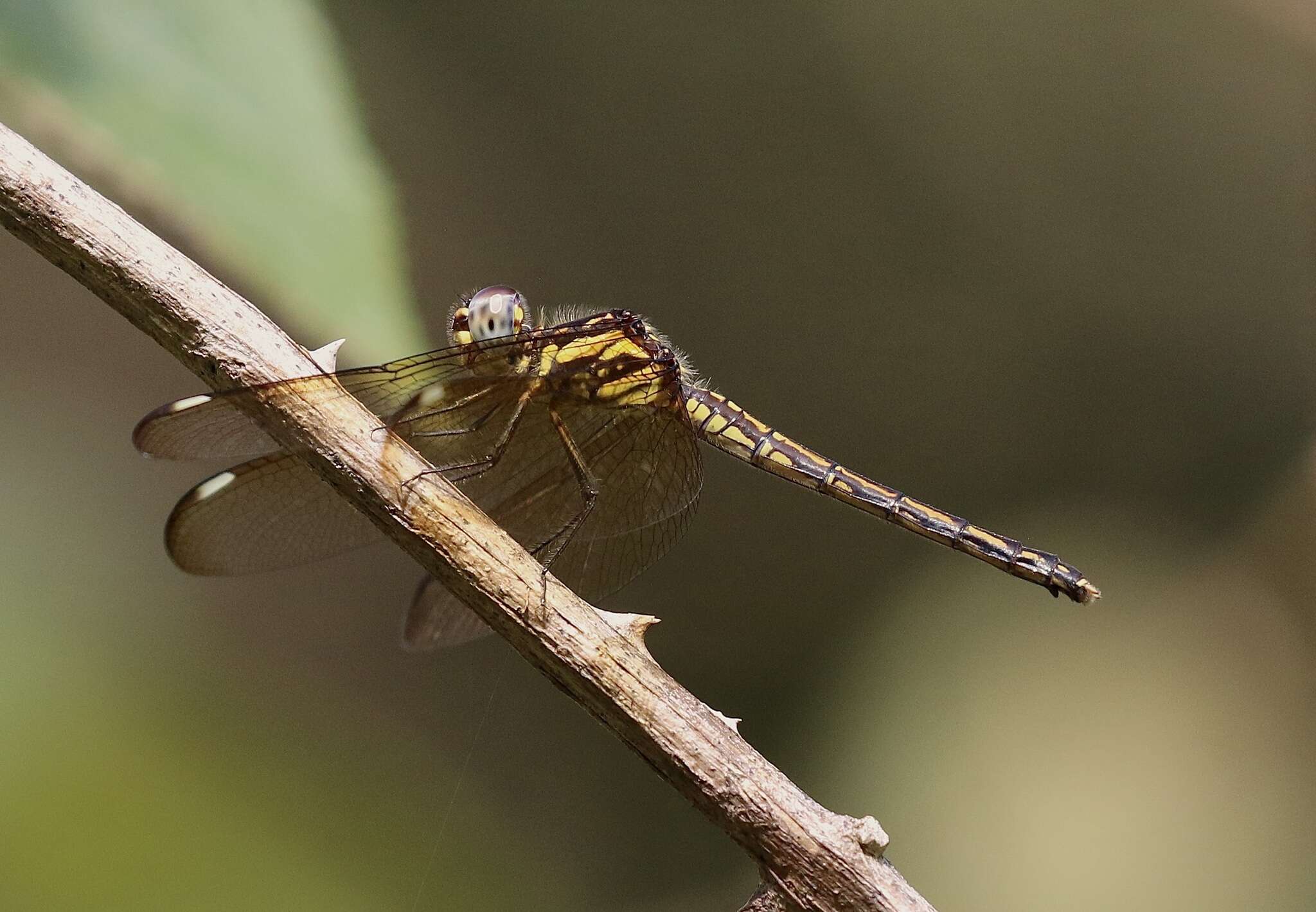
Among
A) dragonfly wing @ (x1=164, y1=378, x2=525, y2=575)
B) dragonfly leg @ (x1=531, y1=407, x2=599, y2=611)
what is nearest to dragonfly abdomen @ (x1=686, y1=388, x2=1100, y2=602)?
dragonfly leg @ (x1=531, y1=407, x2=599, y2=611)

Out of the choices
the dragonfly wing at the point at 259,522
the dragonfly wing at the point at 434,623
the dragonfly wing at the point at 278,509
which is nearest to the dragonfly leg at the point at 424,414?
the dragonfly wing at the point at 278,509

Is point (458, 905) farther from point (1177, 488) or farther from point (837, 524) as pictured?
point (1177, 488)

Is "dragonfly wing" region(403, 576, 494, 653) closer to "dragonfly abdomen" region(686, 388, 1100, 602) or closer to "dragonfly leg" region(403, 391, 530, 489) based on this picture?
"dragonfly leg" region(403, 391, 530, 489)

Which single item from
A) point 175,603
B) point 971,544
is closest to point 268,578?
point 175,603

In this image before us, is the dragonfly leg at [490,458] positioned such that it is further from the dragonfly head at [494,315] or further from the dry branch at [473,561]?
the dry branch at [473,561]

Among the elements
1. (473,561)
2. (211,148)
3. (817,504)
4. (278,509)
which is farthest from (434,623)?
(817,504)

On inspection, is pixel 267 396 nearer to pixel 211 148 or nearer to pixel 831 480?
pixel 211 148
